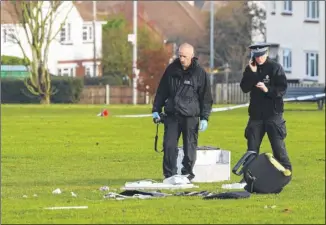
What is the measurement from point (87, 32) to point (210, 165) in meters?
82.0

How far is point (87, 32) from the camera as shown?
98875 mm

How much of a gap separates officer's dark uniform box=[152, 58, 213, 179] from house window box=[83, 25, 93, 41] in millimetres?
82234

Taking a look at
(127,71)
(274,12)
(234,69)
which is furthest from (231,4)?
(274,12)

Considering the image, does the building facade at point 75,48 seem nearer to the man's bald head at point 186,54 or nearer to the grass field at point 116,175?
the grass field at point 116,175

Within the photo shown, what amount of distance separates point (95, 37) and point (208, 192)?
83.6m

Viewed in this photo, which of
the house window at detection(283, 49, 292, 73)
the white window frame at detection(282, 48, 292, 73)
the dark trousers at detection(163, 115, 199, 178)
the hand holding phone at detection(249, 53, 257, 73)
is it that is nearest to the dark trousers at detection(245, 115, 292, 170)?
the hand holding phone at detection(249, 53, 257, 73)

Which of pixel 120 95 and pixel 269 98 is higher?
pixel 269 98

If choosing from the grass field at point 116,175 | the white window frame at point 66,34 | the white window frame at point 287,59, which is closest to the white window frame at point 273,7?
the white window frame at point 287,59

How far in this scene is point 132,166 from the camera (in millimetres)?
20172

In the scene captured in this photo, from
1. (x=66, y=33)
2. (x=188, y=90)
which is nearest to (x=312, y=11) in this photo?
(x=66, y=33)

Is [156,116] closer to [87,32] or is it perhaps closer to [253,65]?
[253,65]

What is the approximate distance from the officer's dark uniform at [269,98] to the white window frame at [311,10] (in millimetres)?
59461

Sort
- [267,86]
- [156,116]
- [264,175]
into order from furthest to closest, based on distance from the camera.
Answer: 1. [156,116]
2. [267,86]
3. [264,175]

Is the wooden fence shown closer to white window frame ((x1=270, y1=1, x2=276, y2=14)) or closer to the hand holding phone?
white window frame ((x1=270, y1=1, x2=276, y2=14))
